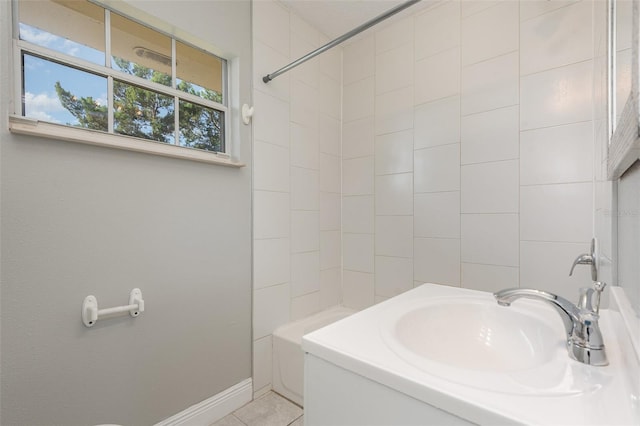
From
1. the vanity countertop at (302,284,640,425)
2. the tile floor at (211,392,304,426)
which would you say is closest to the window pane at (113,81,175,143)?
the vanity countertop at (302,284,640,425)

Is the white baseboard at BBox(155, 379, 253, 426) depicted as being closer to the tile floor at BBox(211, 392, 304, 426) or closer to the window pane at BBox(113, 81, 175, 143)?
the tile floor at BBox(211, 392, 304, 426)

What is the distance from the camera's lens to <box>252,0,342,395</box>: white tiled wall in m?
1.88

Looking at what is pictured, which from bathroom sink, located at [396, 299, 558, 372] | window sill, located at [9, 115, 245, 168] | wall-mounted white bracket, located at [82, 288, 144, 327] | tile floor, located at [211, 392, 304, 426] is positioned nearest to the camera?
bathroom sink, located at [396, 299, 558, 372]

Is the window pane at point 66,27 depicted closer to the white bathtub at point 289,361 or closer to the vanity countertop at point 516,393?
the vanity countertop at point 516,393

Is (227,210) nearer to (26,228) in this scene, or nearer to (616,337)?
(26,228)

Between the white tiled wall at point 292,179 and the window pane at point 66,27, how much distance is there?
83cm

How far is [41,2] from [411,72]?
2.09 m

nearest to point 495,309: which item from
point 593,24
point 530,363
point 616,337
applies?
point 530,363

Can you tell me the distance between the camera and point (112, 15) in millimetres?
1338

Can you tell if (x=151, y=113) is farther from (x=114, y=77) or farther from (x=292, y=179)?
(x=292, y=179)

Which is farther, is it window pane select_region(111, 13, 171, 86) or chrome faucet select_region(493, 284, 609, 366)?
window pane select_region(111, 13, 171, 86)

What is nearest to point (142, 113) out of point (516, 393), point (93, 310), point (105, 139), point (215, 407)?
point (105, 139)

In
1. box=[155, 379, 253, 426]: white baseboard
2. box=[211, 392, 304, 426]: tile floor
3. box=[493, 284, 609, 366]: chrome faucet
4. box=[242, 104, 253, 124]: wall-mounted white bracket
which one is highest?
box=[242, 104, 253, 124]: wall-mounted white bracket

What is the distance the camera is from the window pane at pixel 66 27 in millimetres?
1127
